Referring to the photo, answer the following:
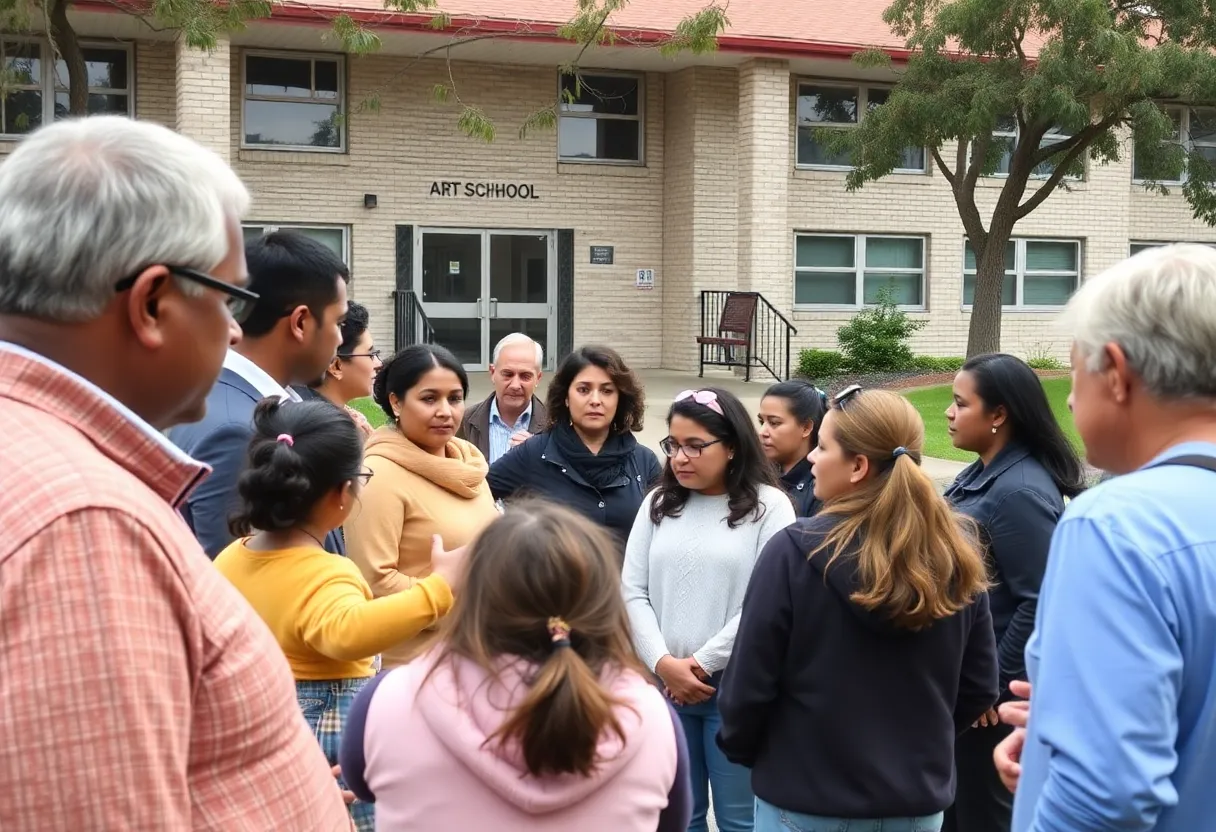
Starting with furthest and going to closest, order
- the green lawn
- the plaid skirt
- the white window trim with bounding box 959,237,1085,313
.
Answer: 1. the white window trim with bounding box 959,237,1085,313
2. the green lawn
3. the plaid skirt

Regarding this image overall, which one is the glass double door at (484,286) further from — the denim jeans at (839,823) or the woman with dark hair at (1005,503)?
the denim jeans at (839,823)

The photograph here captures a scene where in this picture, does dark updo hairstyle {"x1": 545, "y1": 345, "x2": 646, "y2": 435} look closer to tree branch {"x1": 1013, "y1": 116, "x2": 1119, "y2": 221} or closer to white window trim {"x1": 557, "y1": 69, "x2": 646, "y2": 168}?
tree branch {"x1": 1013, "y1": 116, "x2": 1119, "y2": 221}

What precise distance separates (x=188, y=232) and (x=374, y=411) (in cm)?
1465

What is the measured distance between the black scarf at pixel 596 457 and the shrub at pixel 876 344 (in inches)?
665

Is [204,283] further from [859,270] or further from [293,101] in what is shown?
[859,270]

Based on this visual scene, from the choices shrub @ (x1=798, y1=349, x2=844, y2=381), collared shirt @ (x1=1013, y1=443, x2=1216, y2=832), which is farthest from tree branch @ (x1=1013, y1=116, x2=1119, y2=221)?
collared shirt @ (x1=1013, y1=443, x2=1216, y2=832)

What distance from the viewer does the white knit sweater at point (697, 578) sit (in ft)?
15.8

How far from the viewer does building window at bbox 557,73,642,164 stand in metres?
23.5

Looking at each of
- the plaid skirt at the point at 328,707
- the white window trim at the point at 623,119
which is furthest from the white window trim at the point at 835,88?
the plaid skirt at the point at 328,707

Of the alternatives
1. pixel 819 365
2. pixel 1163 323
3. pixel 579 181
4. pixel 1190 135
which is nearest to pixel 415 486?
pixel 1163 323

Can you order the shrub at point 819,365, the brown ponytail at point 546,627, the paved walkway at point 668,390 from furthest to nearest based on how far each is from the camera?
the shrub at point 819,365 < the paved walkway at point 668,390 < the brown ponytail at point 546,627

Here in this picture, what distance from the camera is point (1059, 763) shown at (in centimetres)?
215

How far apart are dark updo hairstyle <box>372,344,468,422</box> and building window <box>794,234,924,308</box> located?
20.2m

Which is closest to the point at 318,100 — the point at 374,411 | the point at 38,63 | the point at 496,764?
the point at 38,63
